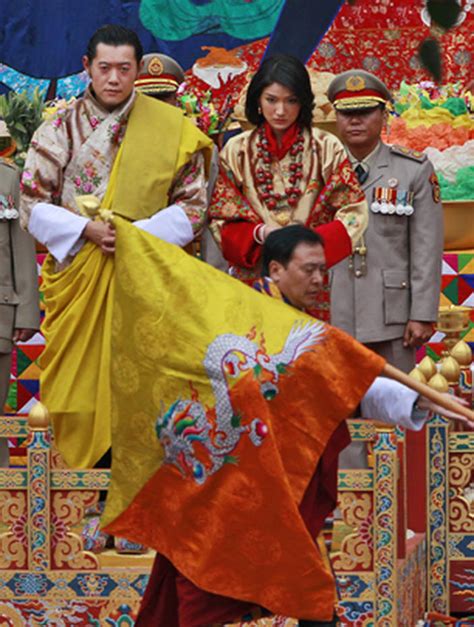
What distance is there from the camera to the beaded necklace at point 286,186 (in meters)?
5.67

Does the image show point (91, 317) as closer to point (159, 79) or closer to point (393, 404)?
point (159, 79)

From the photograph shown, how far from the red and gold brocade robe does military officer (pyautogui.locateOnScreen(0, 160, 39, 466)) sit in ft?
3.19

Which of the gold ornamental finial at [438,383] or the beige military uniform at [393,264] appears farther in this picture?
the beige military uniform at [393,264]

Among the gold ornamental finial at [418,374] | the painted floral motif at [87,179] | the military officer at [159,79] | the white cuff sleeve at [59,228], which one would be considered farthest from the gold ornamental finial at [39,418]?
the military officer at [159,79]

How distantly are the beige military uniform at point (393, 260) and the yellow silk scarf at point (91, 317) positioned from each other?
1.04 meters

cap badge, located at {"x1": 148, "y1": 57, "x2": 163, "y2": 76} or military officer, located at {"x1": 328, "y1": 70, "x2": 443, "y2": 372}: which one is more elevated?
cap badge, located at {"x1": 148, "y1": 57, "x2": 163, "y2": 76}

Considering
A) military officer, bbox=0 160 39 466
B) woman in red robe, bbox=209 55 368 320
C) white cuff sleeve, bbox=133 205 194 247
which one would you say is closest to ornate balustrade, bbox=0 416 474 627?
white cuff sleeve, bbox=133 205 194 247

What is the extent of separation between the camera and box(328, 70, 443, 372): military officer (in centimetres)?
623

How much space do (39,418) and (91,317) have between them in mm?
528

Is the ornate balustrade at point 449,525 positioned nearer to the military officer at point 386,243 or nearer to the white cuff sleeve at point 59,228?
the military officer at point 386,243

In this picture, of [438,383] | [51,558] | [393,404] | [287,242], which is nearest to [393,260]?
[438,383]

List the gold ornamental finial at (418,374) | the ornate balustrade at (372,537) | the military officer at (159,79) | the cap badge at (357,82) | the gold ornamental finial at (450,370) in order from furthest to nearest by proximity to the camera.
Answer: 1. the military officer at (159,79)
2. the cap badge at (357,82)
3. the gold ornamental finial at (450,370)
4. the gold ornamental finial at (418,374)
5. the ornate balustrade at (372,537)

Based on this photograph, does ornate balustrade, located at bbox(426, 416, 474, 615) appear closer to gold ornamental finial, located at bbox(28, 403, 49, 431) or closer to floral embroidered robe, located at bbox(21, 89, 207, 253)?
floral embroidered robe, located at bbox(21, 89, 207, 253)

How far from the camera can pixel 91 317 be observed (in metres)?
5.49
